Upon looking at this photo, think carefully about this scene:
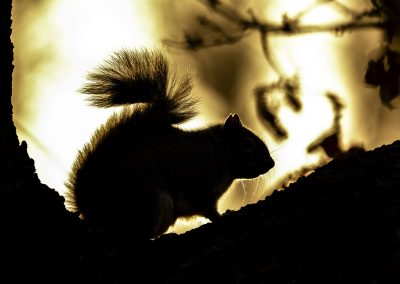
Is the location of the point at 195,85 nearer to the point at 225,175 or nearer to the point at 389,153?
the point at 225,175

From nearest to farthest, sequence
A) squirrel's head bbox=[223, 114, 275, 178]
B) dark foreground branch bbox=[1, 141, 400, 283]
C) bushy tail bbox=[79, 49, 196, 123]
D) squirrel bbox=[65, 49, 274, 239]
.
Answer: dark foreground branch bbox=[1, 141, 400, 283] → squirrel bbox=[65, 49, 274, 239] → bushy tail bbox=[79, 49, 196, 123] → squirrel's head bbox=[223, 114, 275, 178]

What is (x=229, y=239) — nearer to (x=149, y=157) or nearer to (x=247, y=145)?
(x=149, y=157)

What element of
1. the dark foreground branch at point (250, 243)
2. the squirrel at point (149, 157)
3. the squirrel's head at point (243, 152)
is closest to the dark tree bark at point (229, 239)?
the dark foreground branch at point (250, 243)

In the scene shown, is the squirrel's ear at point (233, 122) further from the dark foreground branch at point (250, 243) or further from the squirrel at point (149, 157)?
the dark foreground branch at point (250, 243)

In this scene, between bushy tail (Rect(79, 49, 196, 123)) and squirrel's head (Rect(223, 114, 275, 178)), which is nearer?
bushy tail (Rect(79, 49, 196, 123))

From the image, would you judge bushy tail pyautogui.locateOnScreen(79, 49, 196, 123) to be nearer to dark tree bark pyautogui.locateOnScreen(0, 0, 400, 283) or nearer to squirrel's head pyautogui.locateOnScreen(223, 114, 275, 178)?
squirrel's head pyautogui.locateOnScreen(223, 114, 275, 178)

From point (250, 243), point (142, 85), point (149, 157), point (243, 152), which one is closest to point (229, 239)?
point (250, 243)

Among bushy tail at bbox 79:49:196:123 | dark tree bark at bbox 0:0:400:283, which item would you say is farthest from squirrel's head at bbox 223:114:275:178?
dark tree bark at bbox 0:0:400:283
